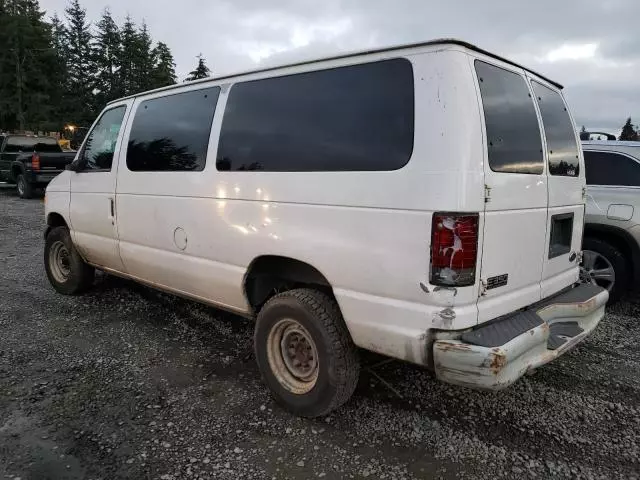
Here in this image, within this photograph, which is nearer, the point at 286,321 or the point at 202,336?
the point at 286,321

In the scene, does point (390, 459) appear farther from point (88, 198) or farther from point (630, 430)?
point (88, 198)

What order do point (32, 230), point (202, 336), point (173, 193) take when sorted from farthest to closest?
point (32, 230) < point (202, 336) < point (173, 193)

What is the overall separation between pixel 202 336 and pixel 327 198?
7.41 feet

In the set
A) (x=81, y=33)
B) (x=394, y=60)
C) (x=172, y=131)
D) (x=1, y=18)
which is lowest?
(x=172, y=131)

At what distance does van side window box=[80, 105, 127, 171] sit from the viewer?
4.68m

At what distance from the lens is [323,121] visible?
114 inches

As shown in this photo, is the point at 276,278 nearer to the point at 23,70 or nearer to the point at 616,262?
the point at 616,262

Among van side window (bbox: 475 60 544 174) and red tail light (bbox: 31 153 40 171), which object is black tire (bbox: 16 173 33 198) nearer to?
red tail light (bbox: 31 153 40 171)

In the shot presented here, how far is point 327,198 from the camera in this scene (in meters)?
2.79

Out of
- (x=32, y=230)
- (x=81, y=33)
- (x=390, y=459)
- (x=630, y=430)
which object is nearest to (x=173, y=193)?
(x=390, y=459)

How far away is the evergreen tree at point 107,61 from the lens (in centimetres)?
5841

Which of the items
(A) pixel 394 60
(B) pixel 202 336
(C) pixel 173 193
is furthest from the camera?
(B) pixel 202 336

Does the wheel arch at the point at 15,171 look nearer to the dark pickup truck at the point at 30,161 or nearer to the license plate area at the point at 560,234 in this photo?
the dark pickup truck at the point at 30,161

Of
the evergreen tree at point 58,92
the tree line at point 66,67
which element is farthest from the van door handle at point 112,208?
the evergreen tree at point 58,92
